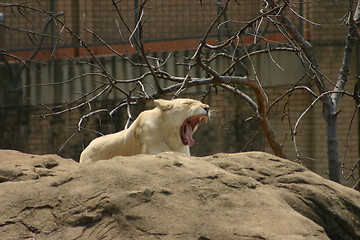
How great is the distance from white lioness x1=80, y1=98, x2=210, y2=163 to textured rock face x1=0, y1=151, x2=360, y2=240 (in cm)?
313

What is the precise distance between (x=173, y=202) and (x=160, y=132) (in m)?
4.14

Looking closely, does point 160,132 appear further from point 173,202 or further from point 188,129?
point 173,202

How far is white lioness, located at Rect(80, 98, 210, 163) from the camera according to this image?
928 centimetres

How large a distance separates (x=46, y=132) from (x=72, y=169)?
9.03 m

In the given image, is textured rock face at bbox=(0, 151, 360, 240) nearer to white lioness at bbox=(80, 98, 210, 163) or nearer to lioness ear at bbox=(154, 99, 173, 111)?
white lioness at bbox=(80, 98, 210, 163)

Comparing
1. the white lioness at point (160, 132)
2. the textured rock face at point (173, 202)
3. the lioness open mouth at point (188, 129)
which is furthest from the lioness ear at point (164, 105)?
the textured rock face at point (173, 202)

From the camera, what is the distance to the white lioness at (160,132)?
9281 millimetres

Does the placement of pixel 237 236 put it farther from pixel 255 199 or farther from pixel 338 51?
pixel 338 51

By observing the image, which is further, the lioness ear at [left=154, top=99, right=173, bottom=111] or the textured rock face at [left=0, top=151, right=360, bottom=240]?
the lioness ear at [left=154, top=99, right=173, bottom=111]

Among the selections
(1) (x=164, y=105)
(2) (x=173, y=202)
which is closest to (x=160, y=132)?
(1) (x=164, y=105)

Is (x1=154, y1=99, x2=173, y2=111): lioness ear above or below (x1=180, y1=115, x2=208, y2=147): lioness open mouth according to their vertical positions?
above

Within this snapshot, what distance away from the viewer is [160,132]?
9414 millimetres

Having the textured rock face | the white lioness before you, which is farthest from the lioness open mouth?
the textured rock face

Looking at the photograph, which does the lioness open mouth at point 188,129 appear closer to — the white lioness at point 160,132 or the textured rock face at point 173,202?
the white lioness at point 160,132
